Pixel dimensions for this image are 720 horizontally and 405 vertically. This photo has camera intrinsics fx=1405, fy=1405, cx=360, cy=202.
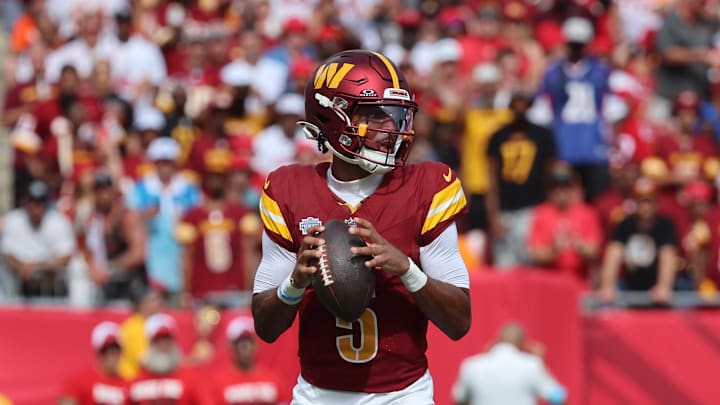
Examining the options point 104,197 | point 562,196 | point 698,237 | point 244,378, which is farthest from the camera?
point 104,197

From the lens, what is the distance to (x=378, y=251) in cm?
394

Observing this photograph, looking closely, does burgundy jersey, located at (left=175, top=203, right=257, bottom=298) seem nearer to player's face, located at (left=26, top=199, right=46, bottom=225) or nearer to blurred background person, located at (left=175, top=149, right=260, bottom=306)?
blurred background person, located at (left=175, top=149, right=260, bottom=306)

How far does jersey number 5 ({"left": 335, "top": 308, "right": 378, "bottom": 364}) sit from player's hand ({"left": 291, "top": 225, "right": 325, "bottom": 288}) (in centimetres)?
28

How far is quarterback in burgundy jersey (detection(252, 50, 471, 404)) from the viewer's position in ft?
13.6

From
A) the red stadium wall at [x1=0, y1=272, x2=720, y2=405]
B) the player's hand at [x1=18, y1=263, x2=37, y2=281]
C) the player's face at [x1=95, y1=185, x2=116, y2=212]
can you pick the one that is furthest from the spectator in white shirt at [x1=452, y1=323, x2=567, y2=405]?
the player's hand at [x1=18, y1=263, x2=37, y2=281]

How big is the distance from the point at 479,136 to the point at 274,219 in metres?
7.25

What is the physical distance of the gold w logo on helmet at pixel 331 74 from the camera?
4246 mm

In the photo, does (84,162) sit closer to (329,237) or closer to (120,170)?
(120,170)

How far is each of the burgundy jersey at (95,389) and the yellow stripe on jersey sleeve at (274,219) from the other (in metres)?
4.91

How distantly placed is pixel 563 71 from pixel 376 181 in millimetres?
7256

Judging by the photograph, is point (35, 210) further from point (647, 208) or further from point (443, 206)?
point (443, 206)

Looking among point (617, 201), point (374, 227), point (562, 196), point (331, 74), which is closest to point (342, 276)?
point (374, 227)

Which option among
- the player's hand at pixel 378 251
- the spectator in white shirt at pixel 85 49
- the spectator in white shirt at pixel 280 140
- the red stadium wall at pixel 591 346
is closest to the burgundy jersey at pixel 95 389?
the red stadium wall at pixel 591 346

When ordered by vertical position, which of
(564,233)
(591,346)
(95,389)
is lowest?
(95,389)
